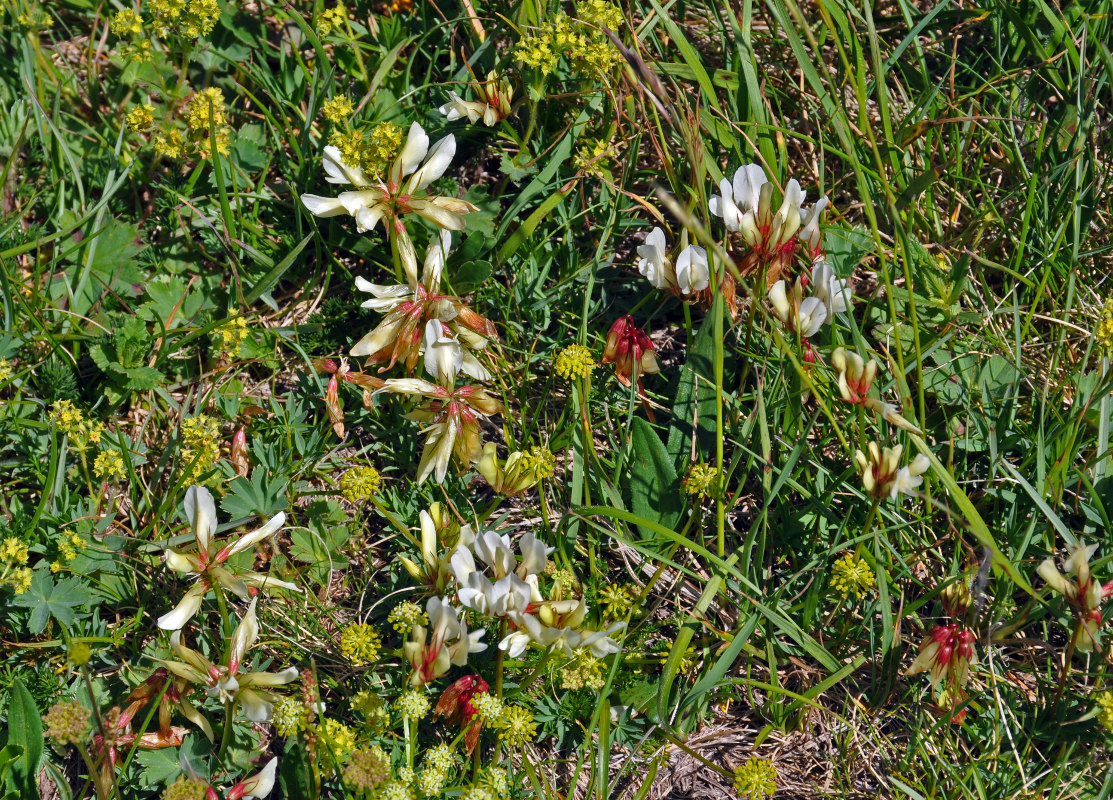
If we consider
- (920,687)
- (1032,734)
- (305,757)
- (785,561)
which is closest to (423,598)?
(305,757)

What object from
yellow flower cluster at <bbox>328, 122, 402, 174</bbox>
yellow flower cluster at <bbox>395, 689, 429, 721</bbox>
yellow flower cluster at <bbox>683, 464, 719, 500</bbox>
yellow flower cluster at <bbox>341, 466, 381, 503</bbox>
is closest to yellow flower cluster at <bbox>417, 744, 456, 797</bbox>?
yellow flower cluster at <bbox>395, 689, 429, 721</bbox>

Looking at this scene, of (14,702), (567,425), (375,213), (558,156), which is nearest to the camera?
(14,702)

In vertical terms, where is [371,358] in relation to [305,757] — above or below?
above

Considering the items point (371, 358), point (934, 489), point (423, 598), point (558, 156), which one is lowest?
point (423, 598)

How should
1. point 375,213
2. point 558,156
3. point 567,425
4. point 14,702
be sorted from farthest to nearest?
point 558,156
point 567,425
point 375,213
point 14,702

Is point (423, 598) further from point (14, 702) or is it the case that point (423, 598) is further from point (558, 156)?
point (558, 156)

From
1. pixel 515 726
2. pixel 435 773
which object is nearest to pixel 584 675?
pixel 515 726

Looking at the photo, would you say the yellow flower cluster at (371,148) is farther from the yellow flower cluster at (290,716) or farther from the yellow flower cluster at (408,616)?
the yellow flower cluster at (290,716)

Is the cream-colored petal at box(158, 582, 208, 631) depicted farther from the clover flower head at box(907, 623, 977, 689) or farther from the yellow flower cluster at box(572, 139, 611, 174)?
the clover flower head at box(907, 623, 977, 689)
